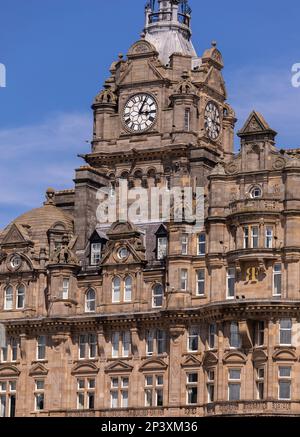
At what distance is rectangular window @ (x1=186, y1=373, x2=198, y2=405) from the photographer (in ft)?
504

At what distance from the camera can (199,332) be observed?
154125 millimetres

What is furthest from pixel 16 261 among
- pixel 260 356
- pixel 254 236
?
pixel 260 356

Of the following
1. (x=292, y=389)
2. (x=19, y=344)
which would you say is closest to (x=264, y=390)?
(x=292, y=389)

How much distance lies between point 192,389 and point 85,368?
10.4m

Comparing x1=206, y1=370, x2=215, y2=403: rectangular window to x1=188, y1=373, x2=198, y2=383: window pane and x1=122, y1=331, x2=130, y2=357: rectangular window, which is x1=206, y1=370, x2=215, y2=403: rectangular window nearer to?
x1=188, y1=373, x2=198, y2=383: window pane

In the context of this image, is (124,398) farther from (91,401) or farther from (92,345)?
(92,345)

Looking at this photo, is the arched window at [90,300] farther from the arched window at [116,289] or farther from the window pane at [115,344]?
the window pane at [115,344]

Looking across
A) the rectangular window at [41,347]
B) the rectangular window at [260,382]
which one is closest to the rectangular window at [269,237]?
the rectangular window at [260,382]

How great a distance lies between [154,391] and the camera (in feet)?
511

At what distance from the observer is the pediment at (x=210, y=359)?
151625 millimetres

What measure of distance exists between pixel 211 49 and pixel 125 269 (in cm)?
2549

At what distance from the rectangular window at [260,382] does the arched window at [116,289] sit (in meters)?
15.4

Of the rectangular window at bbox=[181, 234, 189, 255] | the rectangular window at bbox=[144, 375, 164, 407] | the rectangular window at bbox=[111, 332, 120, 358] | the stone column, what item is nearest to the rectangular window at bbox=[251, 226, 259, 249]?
the rectangular window at bbox=[181, 234, 189, 255]
